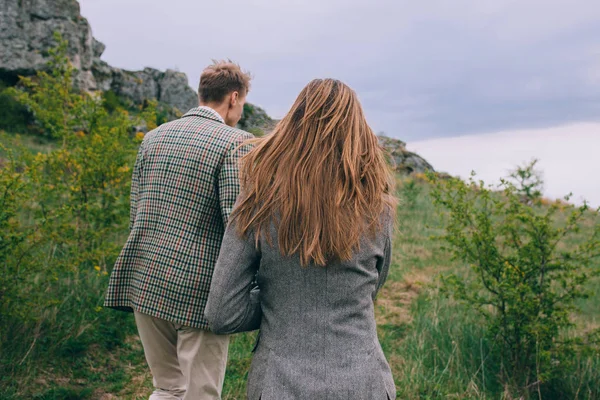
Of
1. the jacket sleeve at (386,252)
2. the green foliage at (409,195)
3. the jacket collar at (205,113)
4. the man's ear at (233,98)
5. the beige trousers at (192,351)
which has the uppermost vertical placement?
the green foliage at (409,195)

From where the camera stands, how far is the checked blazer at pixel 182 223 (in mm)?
2258

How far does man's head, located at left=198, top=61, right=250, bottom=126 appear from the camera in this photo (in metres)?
2.63

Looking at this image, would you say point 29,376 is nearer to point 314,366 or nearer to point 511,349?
point 314,366

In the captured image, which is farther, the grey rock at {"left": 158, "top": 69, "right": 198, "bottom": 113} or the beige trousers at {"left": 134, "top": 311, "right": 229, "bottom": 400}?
the grey rock at {"left": 158, "top": 69, "right": 198, "bottom": 113}

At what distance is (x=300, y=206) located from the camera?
148cm

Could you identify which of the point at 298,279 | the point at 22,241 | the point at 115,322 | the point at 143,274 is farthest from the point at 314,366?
the point at 115,322

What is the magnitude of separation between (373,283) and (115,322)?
3.83 meters

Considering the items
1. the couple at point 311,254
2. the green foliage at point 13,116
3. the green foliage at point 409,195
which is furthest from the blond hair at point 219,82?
the green foliage at point 13,116

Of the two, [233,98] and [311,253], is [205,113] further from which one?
[311,253]

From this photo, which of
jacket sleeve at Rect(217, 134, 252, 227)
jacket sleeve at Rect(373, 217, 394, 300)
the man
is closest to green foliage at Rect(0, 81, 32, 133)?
the man

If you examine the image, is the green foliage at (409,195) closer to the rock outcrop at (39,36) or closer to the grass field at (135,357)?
the grass field at (135,357)

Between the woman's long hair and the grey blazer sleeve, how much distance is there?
54mm

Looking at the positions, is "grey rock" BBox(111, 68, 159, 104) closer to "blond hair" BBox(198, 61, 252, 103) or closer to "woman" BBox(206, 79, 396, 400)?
"blond hair" BBox(198, 61, 252, 103)

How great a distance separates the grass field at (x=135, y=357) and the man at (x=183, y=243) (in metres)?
1.56
